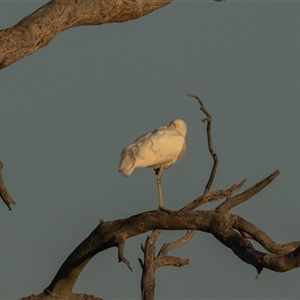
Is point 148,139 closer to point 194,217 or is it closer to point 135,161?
point 135,161

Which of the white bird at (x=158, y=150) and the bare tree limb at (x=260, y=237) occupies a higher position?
the white bird at (x=158, y=150)

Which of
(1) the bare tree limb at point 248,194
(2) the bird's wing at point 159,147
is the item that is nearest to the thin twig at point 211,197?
(1) the bare tree limb at point 248,194

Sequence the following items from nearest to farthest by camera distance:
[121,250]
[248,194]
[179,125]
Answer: [121,250] → [248,194] → [179,125]

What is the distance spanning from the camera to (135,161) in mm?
13133

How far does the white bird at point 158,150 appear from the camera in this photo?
13109 millimetres

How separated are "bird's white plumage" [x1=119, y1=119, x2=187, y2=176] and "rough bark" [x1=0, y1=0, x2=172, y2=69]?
169 cm

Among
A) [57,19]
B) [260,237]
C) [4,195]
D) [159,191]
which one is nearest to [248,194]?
[260,237]

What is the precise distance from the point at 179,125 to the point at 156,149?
4.42 feet

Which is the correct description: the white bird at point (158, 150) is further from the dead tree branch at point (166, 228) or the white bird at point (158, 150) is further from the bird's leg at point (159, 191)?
the dead tree branch at point (166, 228)

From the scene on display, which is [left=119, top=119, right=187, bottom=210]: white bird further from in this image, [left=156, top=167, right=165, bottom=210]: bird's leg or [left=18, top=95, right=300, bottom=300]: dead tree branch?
[left=18, top=95, right=300, bottom=300]: dead tree branch

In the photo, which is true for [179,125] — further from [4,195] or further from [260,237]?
[4,195]

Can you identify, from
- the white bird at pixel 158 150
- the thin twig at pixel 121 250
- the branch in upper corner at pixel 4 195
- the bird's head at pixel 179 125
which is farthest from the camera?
the bird's head at pixel 179 125

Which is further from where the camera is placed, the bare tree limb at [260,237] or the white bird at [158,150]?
the white bird at [158,150]

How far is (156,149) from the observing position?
1362 cm
